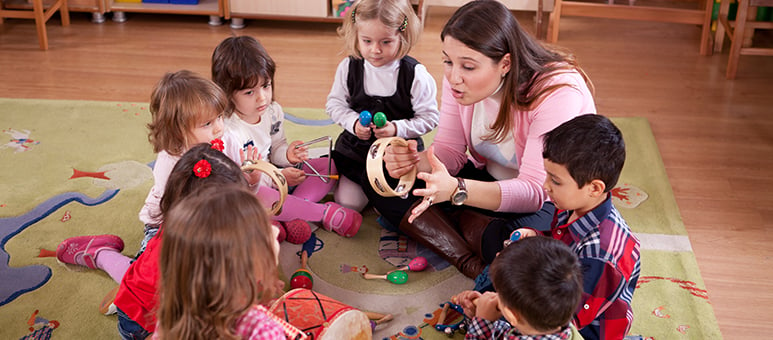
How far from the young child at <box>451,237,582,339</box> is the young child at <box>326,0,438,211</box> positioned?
2.87 ft

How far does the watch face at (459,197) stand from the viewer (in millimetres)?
1847

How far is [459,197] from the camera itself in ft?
6.08

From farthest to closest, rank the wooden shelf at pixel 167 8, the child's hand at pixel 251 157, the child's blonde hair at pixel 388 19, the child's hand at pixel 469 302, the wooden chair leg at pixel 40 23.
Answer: the wooden shelf at pixel 167 8
the wooden chair leg at pixel 40 23
the child's blonde hair at pixel 388 19
the child's hand at pixel 251 157
the child's hand at pixel 469 302

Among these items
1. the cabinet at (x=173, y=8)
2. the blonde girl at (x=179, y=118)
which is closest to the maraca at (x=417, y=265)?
the blonde girl at (x=179, y=118)

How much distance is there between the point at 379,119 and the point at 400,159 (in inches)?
9.8

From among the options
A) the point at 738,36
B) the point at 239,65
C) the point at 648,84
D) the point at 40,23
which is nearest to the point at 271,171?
the point at 239,65

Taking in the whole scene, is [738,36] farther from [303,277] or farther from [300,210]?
[303,277]

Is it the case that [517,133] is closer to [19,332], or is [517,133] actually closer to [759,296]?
[759,296]

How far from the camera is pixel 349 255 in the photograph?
85.7 inches

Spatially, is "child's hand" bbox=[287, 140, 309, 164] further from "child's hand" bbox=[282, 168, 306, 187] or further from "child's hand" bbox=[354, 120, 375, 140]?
"child's hand" bbox=[354, 120, 375, 140]

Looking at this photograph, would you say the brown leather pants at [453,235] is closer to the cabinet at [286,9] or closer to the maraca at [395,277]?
the maraca at [395,277]

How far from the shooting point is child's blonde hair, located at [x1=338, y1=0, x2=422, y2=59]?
216 cm

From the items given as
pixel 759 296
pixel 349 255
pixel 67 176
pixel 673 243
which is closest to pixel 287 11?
pixel 67 176

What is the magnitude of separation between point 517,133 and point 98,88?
195 centimetres
